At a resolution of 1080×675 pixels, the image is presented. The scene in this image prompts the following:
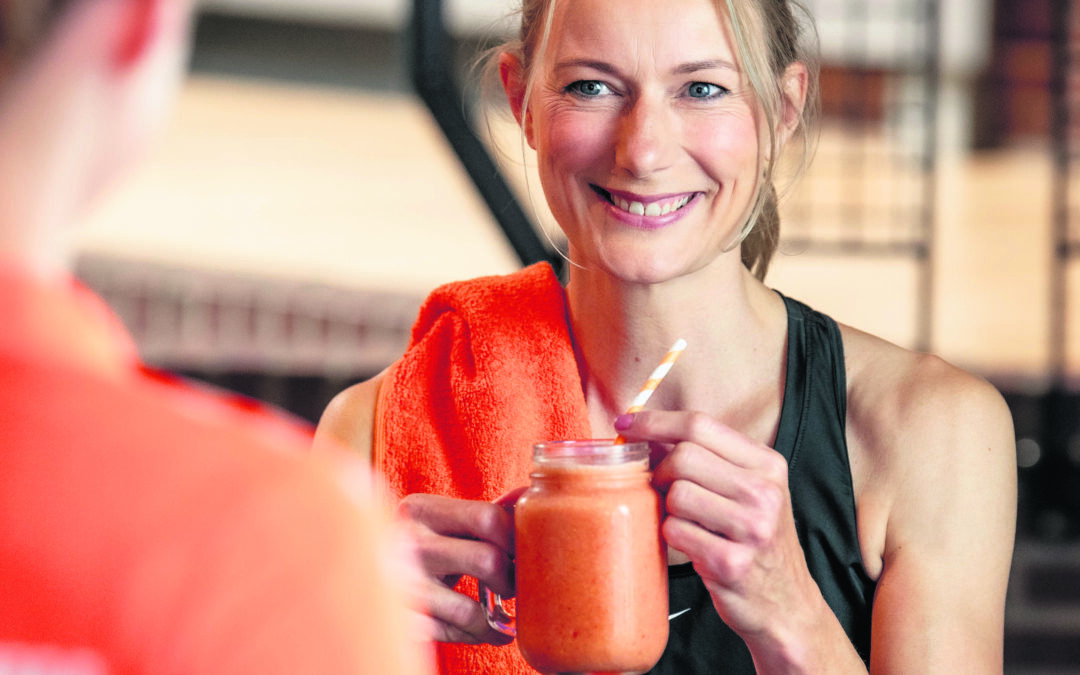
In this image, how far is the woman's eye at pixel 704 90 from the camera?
1253 mm

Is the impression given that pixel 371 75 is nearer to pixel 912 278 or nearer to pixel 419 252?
pixel 419 252

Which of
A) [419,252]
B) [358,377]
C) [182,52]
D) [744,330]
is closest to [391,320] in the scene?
[419,252]

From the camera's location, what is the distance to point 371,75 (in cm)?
579

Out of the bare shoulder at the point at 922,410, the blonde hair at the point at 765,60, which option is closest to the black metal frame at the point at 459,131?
the blonde hair at the point at 765,60

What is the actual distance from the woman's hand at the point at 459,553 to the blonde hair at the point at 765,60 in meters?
0.48

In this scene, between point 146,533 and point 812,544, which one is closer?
point 146,533

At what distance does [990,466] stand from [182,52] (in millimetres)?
1136

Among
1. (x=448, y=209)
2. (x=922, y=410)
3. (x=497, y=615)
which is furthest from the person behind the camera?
(x=448, y=209)

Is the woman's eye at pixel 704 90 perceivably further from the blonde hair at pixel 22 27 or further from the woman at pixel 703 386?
the blonde hair at pixel 22 27

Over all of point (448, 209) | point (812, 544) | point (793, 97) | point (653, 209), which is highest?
point (793, 97)

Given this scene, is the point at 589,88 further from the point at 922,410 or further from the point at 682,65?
the point at 922,410

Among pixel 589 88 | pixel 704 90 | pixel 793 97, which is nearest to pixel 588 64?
pixel 589 88

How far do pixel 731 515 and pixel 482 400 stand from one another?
18.9 inches

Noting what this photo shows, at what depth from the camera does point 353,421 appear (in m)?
1.49
